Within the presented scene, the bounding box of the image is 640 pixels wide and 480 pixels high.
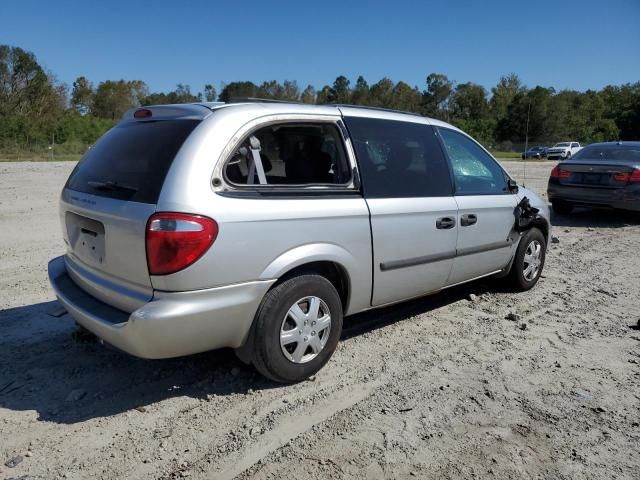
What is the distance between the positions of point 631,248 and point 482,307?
4352mm

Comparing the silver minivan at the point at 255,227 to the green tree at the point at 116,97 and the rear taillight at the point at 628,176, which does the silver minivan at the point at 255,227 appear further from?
the green tree at the point at 116,97

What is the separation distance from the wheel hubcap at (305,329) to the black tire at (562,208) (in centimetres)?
902

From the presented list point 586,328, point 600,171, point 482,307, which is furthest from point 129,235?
point 600,171

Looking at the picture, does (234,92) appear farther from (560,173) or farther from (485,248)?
(485,248)

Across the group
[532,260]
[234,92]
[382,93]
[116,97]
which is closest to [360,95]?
[382,93]

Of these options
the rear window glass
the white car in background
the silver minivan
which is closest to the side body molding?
the silver minivan

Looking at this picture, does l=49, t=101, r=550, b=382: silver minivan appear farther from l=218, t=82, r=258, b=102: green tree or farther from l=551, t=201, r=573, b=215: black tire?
l=551, t=201, r=573, b=215: black tire

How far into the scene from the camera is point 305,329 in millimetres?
3344

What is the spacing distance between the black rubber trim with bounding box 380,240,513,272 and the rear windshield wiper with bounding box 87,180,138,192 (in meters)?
1.81

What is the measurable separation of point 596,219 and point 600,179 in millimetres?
1371

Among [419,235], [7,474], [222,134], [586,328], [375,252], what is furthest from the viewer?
[586,328]

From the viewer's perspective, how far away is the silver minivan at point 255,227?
9.18ft

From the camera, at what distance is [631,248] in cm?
796

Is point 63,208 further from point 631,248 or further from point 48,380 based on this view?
point 631,248
